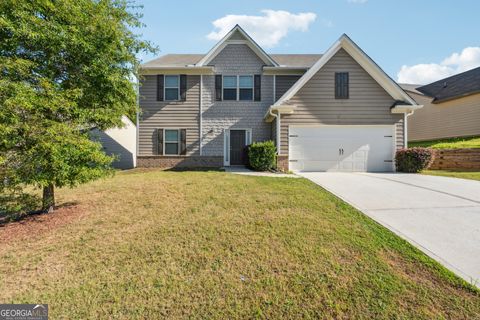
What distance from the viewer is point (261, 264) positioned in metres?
3.44

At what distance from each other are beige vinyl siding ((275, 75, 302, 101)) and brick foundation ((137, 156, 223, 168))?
536 centimetres

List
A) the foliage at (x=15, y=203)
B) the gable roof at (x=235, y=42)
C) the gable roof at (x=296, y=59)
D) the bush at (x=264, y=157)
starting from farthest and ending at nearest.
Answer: the gable roof at (x=296, y=59)
the gable roof at (x=235, y=42)
the bush at (x=264, y=157)
the foliage at (x=15, y=203)

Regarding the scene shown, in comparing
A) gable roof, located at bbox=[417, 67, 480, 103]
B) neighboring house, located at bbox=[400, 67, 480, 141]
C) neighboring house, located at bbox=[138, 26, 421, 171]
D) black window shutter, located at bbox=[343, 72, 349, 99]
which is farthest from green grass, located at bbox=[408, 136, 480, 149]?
neighboring house, located at bbox=[138, 26, 421, 171]

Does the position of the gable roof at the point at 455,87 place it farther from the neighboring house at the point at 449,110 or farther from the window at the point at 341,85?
the window at the point at 341,85

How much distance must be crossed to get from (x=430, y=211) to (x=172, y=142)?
1202 cm

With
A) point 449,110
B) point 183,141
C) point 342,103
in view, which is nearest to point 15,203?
point 183,141

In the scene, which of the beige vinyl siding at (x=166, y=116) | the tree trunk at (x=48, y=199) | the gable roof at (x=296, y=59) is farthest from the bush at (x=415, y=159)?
the tree trunk at (x=48, y=199)

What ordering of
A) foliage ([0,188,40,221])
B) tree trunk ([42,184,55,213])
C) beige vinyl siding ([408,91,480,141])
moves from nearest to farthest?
foliage ([0,188,40,221]) → tree trunk ([42,184,55,213]) → beige vinyl siding ([408,91,480,141])

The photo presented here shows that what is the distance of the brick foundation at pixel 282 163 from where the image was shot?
11062 millimetres

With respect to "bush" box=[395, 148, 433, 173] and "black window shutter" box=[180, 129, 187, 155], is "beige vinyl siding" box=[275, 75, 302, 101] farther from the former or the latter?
"bush" box=[395, 148, 433, 173]

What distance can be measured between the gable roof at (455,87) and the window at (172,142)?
20.7 meters

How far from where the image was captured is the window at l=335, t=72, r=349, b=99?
11406mm

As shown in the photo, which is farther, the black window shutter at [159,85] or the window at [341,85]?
the black window shutter at [159,85]

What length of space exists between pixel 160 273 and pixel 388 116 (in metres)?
12.1
